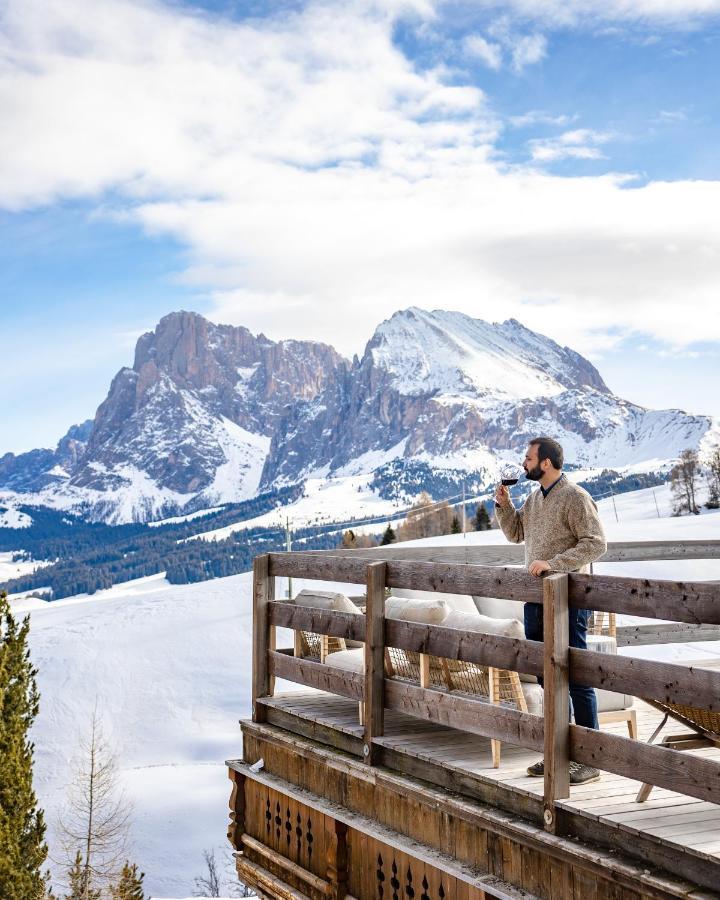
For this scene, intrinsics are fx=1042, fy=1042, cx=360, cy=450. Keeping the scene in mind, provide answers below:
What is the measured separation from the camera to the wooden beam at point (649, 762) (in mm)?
4258

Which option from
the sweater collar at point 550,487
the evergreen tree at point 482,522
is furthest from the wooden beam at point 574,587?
the evergreen tree at point 482,522

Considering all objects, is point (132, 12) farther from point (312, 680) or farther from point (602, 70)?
point (312, 680)

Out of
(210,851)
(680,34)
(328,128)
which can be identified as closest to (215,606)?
(210,851)

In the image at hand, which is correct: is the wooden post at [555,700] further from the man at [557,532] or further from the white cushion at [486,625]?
the white cushion at [486,625]

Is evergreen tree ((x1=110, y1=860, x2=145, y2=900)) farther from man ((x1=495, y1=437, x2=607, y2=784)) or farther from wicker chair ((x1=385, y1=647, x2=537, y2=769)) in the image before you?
man ((x1=495, y1=437, x2=607, y2=784))

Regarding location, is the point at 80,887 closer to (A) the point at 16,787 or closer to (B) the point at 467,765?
(A) the point at 16,787

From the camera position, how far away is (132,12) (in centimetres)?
2058

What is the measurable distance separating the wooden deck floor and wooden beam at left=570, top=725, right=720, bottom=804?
0.66ft

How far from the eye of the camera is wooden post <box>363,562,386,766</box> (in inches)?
249

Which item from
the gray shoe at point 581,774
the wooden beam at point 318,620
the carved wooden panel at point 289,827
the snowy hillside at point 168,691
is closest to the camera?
the gray shoe at point 581,774

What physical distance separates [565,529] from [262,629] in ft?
10.1

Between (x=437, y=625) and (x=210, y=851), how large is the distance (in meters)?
36.5

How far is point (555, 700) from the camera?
193 inches

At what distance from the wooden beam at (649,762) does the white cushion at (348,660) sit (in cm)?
246
